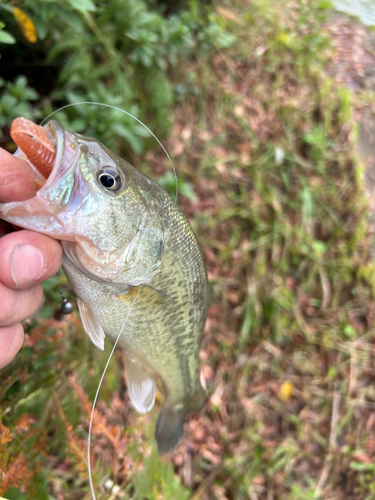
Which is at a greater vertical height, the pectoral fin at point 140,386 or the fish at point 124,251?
the fish at point 124,251

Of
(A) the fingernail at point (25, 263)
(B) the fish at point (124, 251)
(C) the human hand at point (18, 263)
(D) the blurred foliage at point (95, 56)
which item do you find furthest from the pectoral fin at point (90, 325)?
(D) the blurred foliage at point (95, 56)

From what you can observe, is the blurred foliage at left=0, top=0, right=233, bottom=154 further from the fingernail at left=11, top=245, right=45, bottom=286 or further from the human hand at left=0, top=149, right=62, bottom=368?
the fingernail at left=11, top=245, right=45, bottom=286

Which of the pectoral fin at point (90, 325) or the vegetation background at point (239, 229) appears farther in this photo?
the vegetation background at point (239, 229)

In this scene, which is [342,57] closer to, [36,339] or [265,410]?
→ [265,410]

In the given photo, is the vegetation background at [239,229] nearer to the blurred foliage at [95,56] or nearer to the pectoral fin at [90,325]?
the blurred foliage at [95,56]

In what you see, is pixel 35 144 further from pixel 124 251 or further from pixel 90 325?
pixel 90 325

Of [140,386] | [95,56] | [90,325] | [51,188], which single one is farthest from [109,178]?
[95,56]
